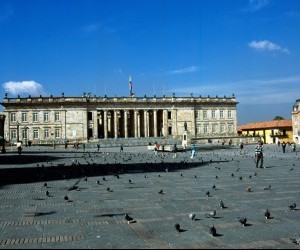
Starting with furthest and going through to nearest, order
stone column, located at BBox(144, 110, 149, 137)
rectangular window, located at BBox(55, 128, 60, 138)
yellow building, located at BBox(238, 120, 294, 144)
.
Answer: yellow building, located at BBox(238, 120, 294, 144) → stone column, located at BBox(144, 110, 149, 137) → rectangular window, located at BBox(55, 128, 60, 138)

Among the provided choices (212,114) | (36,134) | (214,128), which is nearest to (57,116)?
(36,134)

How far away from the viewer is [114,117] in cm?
9719

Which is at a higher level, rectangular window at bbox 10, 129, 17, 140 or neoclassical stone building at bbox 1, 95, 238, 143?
neoclassical stone building at bbox 1, 95, 238, 143

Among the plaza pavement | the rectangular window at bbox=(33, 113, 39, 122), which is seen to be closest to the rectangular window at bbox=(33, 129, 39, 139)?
the rectangular window at bbox=(33, 113, 39, 122)

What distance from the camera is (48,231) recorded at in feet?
27.3

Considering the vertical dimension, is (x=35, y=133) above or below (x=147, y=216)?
above

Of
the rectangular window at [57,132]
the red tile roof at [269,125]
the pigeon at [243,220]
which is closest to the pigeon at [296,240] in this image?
the pigeon at [243,220]

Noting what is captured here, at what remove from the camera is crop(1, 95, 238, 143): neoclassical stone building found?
3462 inches

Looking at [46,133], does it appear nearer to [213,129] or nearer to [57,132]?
[57,132]

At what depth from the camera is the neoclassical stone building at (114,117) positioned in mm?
87938

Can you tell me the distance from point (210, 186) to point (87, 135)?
259 feet

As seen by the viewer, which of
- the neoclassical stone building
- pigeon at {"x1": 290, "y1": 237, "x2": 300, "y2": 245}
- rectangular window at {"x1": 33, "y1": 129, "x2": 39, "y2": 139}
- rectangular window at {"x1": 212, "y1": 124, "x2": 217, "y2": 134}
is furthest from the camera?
rectangular window at {"x1": 212, "y1": 124, "x2": 217, "y2": 134}

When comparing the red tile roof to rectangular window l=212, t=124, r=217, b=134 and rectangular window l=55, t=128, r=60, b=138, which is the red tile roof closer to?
rectangular window l=212, t=124, r=217, b=134

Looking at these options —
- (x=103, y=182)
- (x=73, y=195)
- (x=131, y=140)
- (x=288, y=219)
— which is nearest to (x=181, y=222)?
(x=288, y=219)
